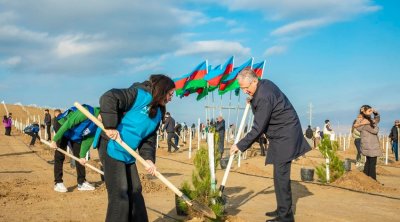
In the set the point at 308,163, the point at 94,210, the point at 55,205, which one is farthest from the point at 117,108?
the point at 308,163

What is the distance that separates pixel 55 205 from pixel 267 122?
3.92 m

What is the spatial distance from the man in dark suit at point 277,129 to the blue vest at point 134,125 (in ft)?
5.13

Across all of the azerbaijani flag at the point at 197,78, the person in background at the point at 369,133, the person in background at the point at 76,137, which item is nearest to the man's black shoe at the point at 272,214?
the person in background at the point at 76,137

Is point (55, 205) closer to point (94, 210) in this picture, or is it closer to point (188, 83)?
point (94, 210)

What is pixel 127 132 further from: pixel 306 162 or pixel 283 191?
pixel 306 162

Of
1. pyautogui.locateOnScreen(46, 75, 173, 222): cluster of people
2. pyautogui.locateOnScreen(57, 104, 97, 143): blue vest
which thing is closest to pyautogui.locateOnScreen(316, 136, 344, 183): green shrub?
pyautogui.locateOnScreen(57, 104, 97, 143): blue vest

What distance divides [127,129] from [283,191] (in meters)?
2.29

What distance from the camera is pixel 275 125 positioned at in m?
5.84

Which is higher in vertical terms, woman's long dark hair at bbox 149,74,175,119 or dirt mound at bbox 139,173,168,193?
woman's long dark hair at bbox 149,74,175,119

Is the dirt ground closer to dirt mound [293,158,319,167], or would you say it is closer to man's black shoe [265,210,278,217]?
man's black shoe [265,210,278,217]

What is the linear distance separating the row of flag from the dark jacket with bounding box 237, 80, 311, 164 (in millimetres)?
12345

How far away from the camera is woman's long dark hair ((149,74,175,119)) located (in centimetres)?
449

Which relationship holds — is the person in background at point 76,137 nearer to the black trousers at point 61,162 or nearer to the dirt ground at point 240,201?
the black trousers at point 61,162

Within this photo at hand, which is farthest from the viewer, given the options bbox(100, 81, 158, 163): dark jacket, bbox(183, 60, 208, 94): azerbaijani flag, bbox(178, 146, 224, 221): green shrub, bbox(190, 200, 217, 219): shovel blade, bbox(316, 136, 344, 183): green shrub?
bbox(183, 60, 208, 94): azerbaijani flag
